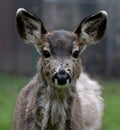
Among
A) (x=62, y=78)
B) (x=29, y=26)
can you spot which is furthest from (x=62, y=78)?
(x=29, y=26)

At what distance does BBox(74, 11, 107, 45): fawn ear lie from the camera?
927cm

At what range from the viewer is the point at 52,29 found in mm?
19516

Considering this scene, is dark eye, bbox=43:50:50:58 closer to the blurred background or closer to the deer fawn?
the deer fawn

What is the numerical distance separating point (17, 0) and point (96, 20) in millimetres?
9908

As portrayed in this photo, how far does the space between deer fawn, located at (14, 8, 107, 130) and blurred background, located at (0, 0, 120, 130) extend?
934cm

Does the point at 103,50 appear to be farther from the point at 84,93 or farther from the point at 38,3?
the point at 84,93

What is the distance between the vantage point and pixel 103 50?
786 inches

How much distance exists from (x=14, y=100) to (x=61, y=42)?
22.2ft

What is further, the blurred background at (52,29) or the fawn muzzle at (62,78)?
the blurred background at (52,29)

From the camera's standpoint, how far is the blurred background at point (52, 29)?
19.4 m

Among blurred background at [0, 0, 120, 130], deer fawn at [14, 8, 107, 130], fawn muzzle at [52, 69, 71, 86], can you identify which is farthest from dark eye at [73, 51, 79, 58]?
blurred background at [0, 0, 120, 130]

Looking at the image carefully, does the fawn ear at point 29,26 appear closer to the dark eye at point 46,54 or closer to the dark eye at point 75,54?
the dark eye at point 46,54

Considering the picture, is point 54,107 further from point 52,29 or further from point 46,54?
point 52,29

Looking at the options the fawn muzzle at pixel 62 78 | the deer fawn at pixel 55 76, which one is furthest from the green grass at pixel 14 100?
the fawn muzzle at pixel 62 78
